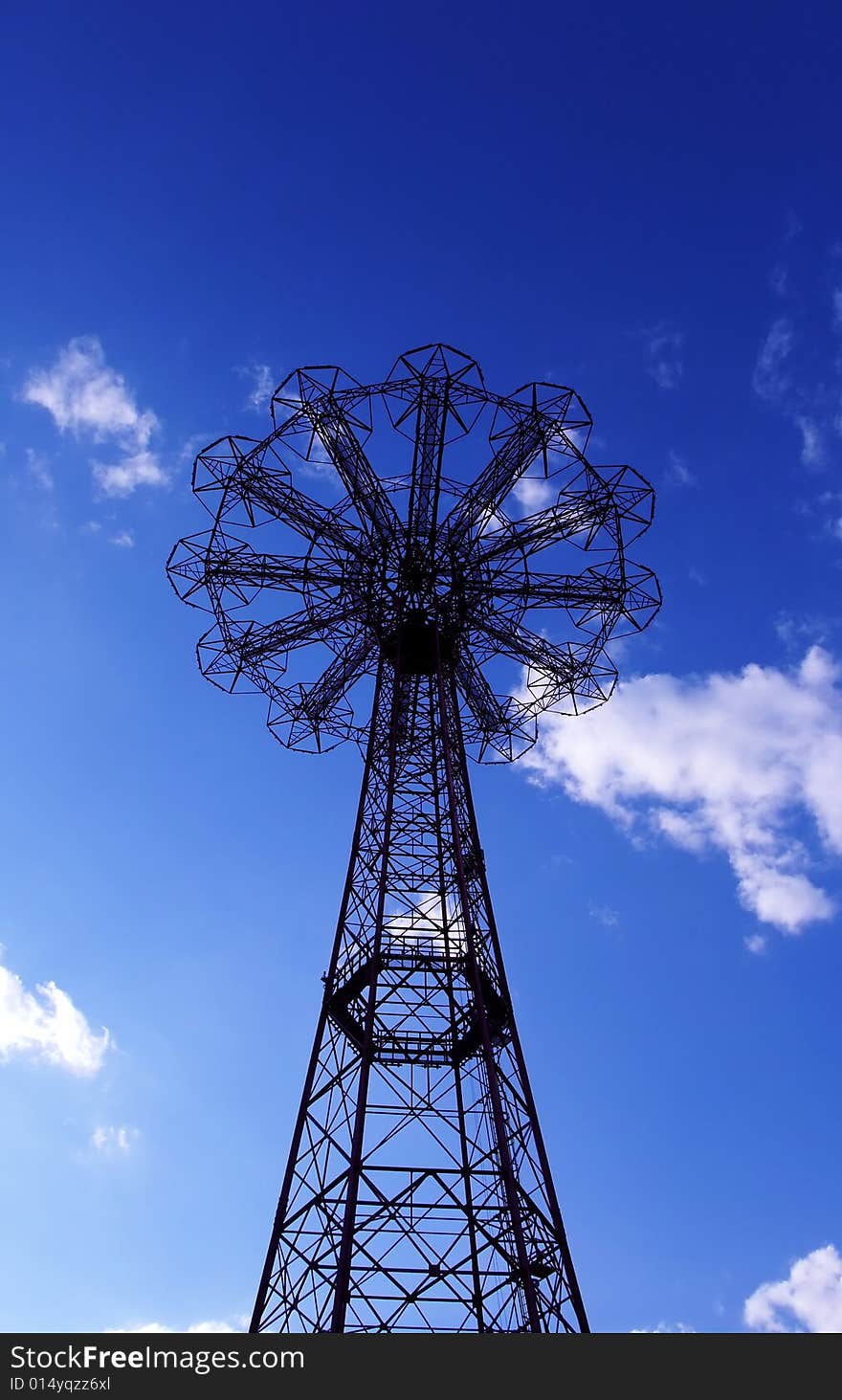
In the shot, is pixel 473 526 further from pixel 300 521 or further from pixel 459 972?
pixel 459 972

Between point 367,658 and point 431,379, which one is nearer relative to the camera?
point 431,379

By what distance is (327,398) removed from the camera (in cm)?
2492

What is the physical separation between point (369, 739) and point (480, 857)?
424 cm

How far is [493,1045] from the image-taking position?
19906mm

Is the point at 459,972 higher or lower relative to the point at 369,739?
lower

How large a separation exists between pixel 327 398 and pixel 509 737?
1012 centimetres
